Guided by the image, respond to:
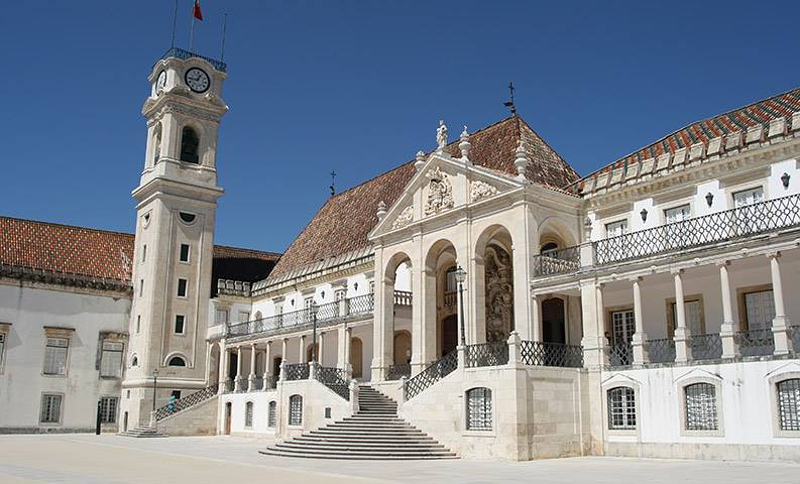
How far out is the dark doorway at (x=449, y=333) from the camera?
29.7 metres

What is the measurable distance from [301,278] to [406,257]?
1168 cm

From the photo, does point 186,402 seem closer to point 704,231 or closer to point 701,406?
point 701,406

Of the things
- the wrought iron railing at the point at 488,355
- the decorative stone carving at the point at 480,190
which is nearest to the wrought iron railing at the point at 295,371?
the wrought iron railing at the point at 488,355

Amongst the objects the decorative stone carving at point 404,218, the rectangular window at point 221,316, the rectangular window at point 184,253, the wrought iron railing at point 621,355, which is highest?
the rectangular window at point 184,253

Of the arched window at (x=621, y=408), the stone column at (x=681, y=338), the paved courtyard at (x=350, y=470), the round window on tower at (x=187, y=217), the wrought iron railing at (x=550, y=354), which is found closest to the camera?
the paved courtyard at (x=350, y=470)

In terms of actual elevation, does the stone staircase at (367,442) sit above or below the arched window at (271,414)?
below

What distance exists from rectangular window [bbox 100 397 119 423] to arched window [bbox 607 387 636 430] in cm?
2885

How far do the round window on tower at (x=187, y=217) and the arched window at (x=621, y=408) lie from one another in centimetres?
2743

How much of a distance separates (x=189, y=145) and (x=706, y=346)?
31.2 m

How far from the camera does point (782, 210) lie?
19.1m

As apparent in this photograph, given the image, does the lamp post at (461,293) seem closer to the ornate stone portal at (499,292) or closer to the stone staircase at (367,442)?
the ornate stone portal at (499,292)

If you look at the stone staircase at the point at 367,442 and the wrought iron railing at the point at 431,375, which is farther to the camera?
the wrought iron railing at the point at 431,375

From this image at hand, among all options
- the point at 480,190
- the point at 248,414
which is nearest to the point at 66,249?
the point at 248,414

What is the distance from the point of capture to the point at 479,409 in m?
21.3
